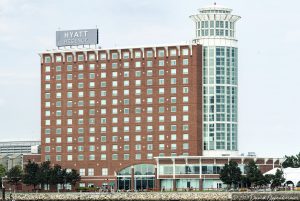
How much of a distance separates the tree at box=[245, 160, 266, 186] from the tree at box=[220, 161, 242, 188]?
2270 millimetres

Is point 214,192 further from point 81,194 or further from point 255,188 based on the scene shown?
point 81,194

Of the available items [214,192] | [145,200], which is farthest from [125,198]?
[214,192]

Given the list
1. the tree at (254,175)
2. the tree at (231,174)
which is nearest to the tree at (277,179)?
the tree at (254,175)

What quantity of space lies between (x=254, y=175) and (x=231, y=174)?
18.4 ft

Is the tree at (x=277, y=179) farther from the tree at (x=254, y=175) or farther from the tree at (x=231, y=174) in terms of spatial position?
the tree at (x=231, y=174)

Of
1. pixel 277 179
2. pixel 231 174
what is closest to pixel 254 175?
pixel 277 179

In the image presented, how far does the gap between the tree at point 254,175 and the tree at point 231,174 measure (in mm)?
2270

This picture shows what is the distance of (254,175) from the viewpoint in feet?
634

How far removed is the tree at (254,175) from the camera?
630 ft

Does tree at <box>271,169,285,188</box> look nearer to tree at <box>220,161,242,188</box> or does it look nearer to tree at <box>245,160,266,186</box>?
tree at <box>245,160,266,186</box>

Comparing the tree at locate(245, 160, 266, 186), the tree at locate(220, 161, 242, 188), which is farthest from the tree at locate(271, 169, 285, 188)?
the tree at locate(220, 161, 242, 188)

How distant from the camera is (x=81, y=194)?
196375mm

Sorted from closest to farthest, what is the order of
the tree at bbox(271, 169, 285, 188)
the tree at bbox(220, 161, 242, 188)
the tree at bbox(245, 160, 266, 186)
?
the tree at bbox(271, 169, 285, 188)
the tree at bbox(245, 160, 266, 186)
the tree at bbox(220, 161, 242, 188)

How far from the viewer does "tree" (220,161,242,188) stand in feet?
641
